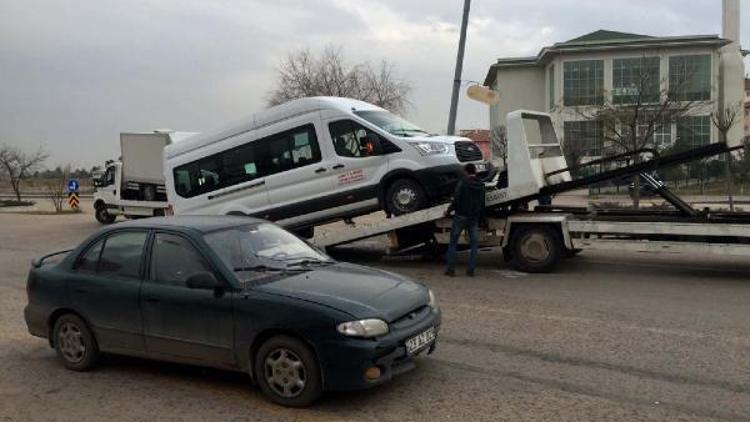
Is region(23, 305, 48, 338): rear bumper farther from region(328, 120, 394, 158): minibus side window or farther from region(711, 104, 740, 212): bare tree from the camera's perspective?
region(711, 104, 740, 212): bare tree

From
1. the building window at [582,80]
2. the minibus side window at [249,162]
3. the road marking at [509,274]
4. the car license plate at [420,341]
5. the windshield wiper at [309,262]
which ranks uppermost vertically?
the building window at [582,80]

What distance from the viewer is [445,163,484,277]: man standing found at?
10758 millimetres

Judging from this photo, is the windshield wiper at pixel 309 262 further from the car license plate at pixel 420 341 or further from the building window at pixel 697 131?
the building window at pixel 697 131

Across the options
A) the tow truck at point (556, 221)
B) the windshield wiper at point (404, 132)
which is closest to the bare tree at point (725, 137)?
the tow truck at point (556, 221)

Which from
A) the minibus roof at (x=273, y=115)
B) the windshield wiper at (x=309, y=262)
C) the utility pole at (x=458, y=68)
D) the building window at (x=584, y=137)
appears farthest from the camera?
the building window at (x=584, y=137)

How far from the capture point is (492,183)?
1191 centimetres

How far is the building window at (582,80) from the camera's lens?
54.9m

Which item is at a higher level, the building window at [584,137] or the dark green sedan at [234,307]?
the building window at [584,137]

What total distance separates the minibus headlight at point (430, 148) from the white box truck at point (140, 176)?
1656 centimetres

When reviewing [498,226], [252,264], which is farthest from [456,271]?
[252,264]

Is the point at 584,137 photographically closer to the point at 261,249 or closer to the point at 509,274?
the point at 509,274

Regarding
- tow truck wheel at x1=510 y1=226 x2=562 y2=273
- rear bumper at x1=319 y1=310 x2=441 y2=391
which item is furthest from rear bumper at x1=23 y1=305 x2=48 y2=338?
tow truck wheel at x1=510 y1=226 x2=562 y2=273

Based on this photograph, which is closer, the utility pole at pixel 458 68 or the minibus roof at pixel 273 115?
the minibus roof at pixel 273 115

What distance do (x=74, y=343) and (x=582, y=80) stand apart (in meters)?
54.1
